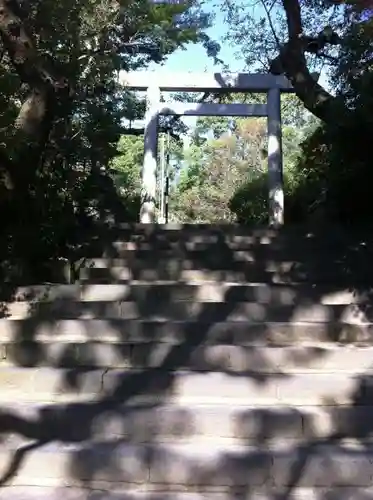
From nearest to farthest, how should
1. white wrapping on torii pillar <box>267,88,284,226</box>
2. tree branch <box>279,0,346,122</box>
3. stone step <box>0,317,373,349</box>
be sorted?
stone step <box>0,317,373,349</box>
tree branch <box>279,0,346,122</box>
white wrapping on torii pillar <box>267,88,284,226</box>

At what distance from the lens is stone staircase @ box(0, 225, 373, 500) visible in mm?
2467

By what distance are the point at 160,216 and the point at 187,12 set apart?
12.7 feet

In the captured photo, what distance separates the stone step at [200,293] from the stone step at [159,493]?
5.34ft

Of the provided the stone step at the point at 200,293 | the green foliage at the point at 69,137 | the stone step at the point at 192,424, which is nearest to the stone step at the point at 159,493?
the stone step at the point at 192,424

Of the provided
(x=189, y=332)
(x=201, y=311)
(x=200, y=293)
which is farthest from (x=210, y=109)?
(x=189, y=332)

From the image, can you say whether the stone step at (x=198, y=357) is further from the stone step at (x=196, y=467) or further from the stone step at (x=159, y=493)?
the stone step at (x=159, y=493)

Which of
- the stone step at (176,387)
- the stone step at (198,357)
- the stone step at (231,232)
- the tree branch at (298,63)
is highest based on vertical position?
the tree branch at (298,63)

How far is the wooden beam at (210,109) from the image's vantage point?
9.98 meters

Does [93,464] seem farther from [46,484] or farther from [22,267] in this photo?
[22,267]

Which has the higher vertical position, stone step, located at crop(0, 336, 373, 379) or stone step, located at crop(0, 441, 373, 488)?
stone step, located at crop(0, 336, 373, 379)

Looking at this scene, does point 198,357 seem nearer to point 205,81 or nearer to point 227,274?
point 227,274

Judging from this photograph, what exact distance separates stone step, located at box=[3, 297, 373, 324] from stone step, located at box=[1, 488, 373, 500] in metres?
1.40

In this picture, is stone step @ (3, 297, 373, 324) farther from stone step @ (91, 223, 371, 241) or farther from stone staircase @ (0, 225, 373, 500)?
stone step @ (91, 223, 371, 241)

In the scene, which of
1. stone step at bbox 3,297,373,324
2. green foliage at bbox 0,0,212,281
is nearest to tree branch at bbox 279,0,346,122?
green foliage at bbox 0,0,212,281
